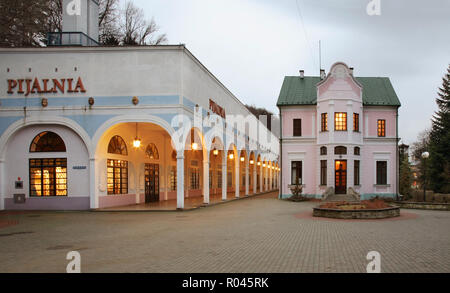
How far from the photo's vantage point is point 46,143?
70.7 ft

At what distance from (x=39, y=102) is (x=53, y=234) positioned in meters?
10.2

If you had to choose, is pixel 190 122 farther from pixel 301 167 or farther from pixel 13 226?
pixel 301 167

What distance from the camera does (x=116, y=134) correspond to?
75.0 ft

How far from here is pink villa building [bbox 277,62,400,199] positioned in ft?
104

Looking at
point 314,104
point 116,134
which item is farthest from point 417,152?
point 116,134

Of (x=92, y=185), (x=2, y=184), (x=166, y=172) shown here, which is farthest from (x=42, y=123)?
(x=166, y=172)

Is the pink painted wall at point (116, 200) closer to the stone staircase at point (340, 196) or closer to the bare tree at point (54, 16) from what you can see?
the stone staircase at point (340, 196)

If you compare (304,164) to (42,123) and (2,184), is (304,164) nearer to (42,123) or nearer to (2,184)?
(42,123)

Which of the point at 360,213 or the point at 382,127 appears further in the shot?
the point at 382,127

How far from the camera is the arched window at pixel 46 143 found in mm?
21506

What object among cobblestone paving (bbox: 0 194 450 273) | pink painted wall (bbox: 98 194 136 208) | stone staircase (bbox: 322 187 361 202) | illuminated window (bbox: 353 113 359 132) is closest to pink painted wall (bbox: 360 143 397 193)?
illuminated window (bbox: 353 113 359 132)

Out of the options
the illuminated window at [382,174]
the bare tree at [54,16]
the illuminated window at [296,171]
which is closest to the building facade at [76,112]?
the bare tree at [54,16]

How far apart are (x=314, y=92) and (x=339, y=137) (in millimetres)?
4916

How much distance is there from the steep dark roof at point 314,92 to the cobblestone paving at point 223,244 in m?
18.0
